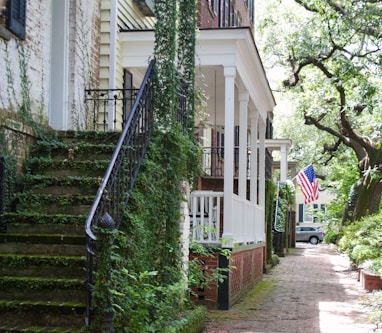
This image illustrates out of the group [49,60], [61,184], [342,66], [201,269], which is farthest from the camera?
[342,66]

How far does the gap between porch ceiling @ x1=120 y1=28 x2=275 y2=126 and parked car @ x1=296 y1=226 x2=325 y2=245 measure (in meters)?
33.9

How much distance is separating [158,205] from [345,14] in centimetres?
1439

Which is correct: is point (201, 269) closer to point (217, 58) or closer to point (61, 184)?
point (61, 184)

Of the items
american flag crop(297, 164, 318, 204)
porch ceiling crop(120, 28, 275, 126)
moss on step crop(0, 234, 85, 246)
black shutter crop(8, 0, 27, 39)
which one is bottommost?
moss on step crop(0, 234, 85, 246)

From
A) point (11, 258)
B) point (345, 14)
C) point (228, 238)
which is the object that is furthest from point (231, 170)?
point (345, 14)

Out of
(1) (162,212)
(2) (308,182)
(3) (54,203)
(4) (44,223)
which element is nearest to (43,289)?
(4) (44,223)

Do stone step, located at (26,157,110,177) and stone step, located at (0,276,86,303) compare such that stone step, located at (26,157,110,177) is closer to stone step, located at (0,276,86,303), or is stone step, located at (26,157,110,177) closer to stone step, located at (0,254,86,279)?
stone step, located at (0,254,86,279)

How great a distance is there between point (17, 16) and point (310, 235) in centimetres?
4231

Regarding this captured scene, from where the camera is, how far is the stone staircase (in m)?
6.22

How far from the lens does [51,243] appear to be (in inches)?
281

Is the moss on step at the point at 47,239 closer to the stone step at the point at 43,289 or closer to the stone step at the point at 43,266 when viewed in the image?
the stone step at the point at 43,266

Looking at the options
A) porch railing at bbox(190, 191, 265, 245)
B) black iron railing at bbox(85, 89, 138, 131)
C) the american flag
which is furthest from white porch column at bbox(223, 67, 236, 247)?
the american flag

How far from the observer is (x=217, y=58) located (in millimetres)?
11984

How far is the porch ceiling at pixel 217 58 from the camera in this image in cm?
1190
